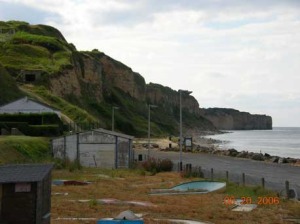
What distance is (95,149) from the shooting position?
159 feet

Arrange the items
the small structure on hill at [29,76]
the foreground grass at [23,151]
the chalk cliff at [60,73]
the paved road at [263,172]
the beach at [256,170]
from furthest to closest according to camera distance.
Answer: the chalk cliff at [60,73], the small structure on hill at [29,76], the foreground grass at [23,151], the beach at [256,170], the paved road at [263,172]

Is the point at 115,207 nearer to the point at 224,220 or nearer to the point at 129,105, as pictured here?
the point at 224,220

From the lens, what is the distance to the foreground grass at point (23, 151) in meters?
37.5

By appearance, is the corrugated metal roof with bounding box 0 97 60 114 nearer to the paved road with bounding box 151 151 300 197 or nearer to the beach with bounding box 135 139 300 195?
the beach with bounding box 135 139 300 195

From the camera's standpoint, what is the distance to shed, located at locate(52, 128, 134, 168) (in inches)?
1902

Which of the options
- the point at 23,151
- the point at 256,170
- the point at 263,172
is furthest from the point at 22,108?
the point at 263,172

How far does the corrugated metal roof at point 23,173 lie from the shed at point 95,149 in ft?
112

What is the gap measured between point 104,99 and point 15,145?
4752 inches

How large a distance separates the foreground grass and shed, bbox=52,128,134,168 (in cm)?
179

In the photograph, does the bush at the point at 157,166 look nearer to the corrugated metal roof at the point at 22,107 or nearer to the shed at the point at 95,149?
the shed at the point at 95,149

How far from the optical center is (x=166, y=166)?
1766 inches

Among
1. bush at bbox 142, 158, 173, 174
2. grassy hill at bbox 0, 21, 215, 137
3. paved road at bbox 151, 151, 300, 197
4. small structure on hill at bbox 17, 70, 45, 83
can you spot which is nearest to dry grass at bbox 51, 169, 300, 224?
paved road at bbox 151, 151, 300, 197

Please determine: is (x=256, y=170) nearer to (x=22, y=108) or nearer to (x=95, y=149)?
(x=95, y=149)
